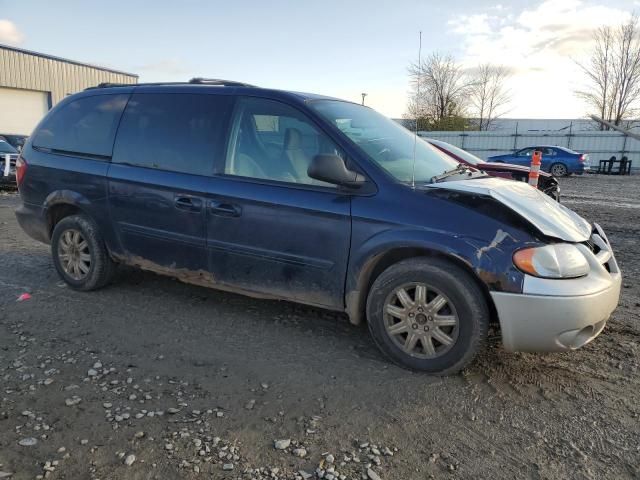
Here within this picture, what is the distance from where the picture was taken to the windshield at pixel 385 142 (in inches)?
135

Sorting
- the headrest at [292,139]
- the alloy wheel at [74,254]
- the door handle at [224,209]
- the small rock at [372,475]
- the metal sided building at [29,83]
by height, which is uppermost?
the metal sided building at [29,83]

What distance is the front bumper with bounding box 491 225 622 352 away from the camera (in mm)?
2791

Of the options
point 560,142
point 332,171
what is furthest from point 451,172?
point 560,142

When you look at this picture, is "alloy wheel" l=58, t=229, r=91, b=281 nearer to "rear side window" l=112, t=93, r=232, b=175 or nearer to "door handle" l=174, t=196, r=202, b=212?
"rear side window" l=112, t=93, r=232, b=175

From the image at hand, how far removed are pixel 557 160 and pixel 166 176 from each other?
2113cm

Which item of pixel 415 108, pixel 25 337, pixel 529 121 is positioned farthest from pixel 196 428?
pixel 529 121

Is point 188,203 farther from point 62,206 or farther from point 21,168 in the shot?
point 21,168

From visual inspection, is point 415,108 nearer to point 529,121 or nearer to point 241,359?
point 529,121

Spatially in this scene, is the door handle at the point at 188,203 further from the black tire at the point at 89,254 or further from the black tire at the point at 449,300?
the black tire at the point at 449,300

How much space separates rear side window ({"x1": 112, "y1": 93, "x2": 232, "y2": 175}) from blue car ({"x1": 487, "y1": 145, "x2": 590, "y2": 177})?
1913 centimetres

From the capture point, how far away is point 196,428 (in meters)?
2.57

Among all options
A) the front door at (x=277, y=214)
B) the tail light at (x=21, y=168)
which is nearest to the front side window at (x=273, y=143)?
the front door at (x=277, y=214)

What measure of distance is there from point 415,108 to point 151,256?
1544 inches

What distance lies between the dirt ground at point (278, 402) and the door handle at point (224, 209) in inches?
35.8
